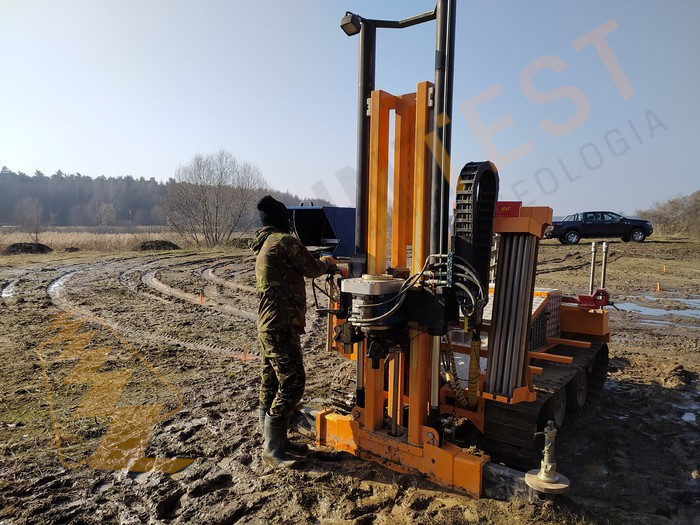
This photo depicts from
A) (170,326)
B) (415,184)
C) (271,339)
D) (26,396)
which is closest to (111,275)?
(170,326)

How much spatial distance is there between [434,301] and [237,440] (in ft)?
8.12

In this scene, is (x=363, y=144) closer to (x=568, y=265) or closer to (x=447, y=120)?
(x=447, y=120)

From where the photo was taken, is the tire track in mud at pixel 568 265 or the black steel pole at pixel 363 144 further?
the tire track in mud at pixel 568 265

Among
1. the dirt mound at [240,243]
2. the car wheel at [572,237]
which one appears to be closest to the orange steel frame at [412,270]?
the car wheel at [572,237]

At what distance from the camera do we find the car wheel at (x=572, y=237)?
79.3 ft

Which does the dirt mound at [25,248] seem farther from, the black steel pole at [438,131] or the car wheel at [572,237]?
the car wheel at [572,237]

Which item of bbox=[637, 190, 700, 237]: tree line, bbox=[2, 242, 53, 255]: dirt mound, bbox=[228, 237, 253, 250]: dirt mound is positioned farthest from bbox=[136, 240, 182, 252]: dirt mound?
bbox=[637, 190, 700, 237]: tree line

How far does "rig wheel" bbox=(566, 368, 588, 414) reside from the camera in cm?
510

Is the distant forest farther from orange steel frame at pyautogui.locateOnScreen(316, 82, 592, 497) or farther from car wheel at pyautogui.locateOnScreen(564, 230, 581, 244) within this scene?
orange steel frame at pyautogui.locateOnScreen(316, 82, 592, 497)

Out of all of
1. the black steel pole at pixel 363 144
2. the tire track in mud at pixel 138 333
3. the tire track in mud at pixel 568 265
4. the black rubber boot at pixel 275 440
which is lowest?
the tire track in mud at pixel 138 333

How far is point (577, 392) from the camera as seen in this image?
17.4 feet

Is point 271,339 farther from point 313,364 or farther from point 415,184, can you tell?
point 313,364

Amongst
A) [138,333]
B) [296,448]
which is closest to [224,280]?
[138,333]

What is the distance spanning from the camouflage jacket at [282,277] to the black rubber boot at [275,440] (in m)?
0.79
